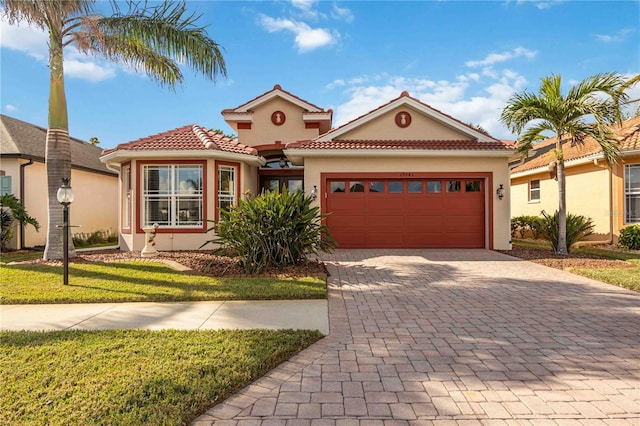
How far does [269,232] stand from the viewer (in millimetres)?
7996

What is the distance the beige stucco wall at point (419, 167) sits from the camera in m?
12.2

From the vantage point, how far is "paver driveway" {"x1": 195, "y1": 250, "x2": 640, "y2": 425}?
268cm

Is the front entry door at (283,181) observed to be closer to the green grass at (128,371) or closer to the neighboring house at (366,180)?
the neighboring house at (366,180)

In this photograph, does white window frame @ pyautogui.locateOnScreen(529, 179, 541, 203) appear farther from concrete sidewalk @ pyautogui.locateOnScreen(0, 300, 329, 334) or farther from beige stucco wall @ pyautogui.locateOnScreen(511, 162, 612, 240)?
→ concrete sidewalk @ pyautogui.locateOnScreen(0, 300, 329, 334)

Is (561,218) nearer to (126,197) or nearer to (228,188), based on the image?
(228,188)

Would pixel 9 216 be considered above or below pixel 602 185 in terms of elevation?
below

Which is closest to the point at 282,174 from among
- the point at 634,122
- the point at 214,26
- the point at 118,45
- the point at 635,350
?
the point at 214,26

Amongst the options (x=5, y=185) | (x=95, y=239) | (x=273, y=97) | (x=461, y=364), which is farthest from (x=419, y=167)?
(x=5, y=185)

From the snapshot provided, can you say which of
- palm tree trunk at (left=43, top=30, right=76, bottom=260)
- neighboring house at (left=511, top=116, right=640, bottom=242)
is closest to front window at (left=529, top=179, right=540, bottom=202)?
neighboring house at (left=511, top=116, right=640, bottom=242)

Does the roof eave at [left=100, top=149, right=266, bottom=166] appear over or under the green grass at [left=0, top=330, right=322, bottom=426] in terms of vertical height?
over

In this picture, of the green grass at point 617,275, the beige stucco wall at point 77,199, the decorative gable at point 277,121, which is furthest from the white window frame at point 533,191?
the beige stucco wall at point 77,199

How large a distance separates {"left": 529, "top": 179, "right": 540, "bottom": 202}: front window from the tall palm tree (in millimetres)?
17692

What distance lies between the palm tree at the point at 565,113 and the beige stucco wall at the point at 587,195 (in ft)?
13.6

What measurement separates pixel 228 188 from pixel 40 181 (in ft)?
27.5
